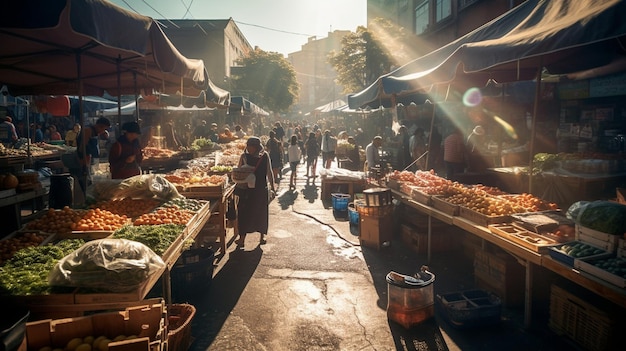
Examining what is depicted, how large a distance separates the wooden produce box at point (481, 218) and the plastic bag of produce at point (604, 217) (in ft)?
3.78

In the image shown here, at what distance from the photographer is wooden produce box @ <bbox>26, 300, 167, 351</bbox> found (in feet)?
8.92

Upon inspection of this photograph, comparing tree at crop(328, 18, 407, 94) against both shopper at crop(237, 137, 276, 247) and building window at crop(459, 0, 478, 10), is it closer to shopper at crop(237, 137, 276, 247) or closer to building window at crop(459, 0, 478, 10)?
building window at crop(459, 0, 478, 10)

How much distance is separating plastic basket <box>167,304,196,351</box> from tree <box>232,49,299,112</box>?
41282 millimetres

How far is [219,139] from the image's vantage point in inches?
745

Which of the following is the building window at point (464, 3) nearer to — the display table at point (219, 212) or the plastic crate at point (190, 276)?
the display table at point (219, 212)

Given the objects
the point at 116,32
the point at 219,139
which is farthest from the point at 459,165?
the point at 219,139

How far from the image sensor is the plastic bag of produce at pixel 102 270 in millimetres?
3131

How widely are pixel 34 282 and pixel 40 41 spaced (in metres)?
3.52

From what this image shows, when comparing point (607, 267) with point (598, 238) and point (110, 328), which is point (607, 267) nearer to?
point (598, 238)

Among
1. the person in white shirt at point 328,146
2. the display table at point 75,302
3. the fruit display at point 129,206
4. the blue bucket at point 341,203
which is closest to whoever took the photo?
the display table at point 75,302

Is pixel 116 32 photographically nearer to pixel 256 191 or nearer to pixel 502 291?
pixel 256 191

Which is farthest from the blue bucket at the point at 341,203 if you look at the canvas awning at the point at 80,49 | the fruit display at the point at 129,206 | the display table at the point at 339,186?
the fruit display at the point at 129,206

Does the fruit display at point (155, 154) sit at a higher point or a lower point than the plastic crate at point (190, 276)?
higher

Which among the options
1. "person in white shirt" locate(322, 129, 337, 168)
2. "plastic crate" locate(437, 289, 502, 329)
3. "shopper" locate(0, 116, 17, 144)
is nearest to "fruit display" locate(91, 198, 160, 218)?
"plastic crate" locate(437, 289, 502, 329)
